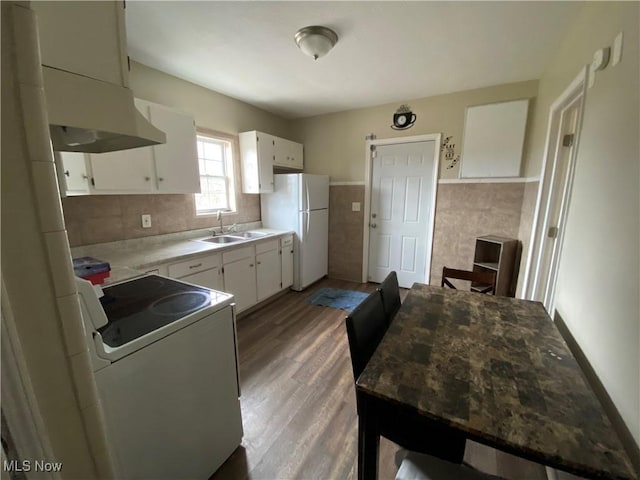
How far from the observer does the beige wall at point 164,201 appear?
2111 mm

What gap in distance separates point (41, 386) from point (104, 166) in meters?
1.94

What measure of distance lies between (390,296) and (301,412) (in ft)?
3.09

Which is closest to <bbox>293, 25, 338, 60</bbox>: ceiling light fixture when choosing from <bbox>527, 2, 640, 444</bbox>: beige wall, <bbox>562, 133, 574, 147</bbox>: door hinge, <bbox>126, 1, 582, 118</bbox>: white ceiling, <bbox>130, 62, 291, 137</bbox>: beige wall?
<bbox>126, 1, 582, 118</bbox>: white ceiling

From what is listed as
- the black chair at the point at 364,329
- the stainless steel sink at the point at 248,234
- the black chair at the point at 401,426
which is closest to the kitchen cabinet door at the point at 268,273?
the stainless steel sink at the point at 248,234

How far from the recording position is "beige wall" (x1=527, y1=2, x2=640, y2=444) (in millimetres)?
901

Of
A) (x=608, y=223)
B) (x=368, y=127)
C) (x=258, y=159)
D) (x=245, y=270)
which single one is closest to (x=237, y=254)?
(x=245, y=270)

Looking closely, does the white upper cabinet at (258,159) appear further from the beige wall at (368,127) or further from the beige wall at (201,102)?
the beige wall at (368,127)

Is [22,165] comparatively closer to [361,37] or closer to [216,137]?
[361,37]

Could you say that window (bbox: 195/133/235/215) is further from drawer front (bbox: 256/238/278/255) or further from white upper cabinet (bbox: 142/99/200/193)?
drawer front (bbox: 256/238/278/255)

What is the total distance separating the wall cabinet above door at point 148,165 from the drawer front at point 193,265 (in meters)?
0.68

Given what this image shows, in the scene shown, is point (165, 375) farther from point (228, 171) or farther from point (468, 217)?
point (468, 217)

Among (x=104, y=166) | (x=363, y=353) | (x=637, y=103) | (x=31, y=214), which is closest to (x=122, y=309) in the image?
(x=31, y=214)

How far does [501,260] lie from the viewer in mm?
2664

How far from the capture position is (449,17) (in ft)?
5.65
